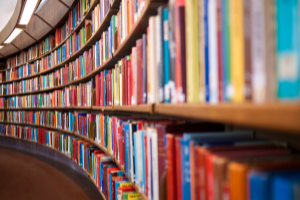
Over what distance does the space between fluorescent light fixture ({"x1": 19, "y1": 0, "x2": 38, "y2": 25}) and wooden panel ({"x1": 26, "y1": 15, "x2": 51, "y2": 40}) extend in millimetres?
936

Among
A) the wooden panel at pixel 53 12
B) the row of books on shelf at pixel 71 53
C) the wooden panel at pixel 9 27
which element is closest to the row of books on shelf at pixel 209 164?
the row of books on shelf at pixel 71 53

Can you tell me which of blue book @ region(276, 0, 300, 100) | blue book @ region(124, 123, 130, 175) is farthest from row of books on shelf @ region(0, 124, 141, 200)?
blue book @ region(276, 0, 300, 100)

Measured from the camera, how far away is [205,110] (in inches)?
23.8

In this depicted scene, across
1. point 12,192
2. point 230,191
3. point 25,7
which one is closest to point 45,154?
point 12,192

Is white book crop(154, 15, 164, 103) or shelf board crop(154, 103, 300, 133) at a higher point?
white book crop(154, 15, 164, 103)

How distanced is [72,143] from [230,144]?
10.9ft

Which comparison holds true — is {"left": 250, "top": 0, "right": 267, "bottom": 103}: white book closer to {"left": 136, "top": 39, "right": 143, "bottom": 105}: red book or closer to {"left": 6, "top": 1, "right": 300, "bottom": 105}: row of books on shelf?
{"left": 6, "top": 1, "right": 300, "bottom": 105}: row of books on shelf

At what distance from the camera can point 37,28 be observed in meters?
5.26

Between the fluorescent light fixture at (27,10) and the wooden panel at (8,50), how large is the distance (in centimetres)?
263

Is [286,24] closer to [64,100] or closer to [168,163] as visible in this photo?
[168,163]

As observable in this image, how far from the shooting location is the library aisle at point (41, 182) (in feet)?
10.4

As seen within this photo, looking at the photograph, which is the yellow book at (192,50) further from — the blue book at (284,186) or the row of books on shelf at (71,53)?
the row of books on shelf at (71,53)

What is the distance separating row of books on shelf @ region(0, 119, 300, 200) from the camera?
0.49m

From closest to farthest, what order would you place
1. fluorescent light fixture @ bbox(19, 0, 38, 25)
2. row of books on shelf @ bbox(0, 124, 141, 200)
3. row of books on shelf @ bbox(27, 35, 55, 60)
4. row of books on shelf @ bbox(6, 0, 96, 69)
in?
1. row of books on shelf @ bbox(0, 124, 141, 200)
2. fluorescent light fixture @ bbox(19, 0, 38, 25)
3. row of books on shelf @ bbox(6, 0, 96, 69)
4. row of books on shelf @ bbox(27, 35, 55, 60)
